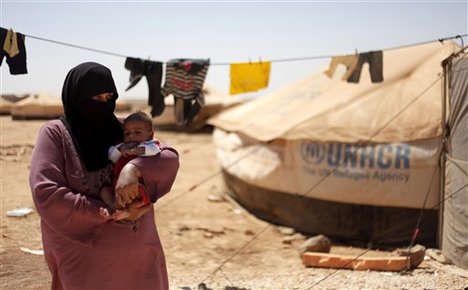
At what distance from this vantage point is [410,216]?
5.63 meters

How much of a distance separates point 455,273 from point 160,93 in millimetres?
3620

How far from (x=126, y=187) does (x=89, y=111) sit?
1.25ft

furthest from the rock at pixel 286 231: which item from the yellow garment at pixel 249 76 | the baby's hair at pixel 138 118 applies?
the baby's hair at pixel 138 118

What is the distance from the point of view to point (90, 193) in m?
1.86

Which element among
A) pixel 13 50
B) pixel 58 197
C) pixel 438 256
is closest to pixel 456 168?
pixel 438 256

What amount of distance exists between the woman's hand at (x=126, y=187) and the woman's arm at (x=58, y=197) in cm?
10

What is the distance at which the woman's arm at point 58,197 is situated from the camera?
5.57ft

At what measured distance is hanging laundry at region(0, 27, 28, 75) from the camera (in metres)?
4.11

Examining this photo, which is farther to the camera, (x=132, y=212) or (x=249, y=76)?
(x=249, y=76)

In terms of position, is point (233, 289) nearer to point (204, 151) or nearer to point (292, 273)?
point (292, 273)

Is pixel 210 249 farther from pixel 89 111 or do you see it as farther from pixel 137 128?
pixel 89 111

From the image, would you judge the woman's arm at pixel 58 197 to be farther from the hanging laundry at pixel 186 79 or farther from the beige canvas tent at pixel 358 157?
the beige canvas tent at pixel 358 157

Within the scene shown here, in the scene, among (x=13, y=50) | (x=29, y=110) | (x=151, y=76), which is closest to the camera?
(x=13, y=50)

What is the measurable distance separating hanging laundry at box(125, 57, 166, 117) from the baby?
351 centimetres
